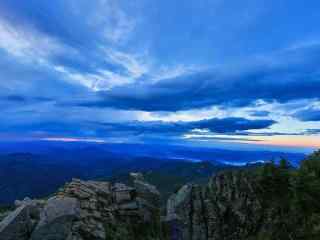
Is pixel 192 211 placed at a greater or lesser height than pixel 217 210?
lesser

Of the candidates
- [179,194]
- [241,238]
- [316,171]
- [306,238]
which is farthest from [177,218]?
[316,171]

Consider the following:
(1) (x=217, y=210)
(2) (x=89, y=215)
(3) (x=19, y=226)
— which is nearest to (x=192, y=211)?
(1) (x=217, y=210)

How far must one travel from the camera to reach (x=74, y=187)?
106 feet

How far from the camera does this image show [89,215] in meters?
28.3

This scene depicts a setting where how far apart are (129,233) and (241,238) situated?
9404 millimetres

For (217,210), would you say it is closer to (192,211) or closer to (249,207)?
(192,211)

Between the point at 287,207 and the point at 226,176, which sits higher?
the point at 226,176

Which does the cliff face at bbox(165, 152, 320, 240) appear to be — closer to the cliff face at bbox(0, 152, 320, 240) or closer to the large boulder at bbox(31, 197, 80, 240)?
the cliff face at bbox(0, 152, 320, 240)

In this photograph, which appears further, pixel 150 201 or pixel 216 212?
pixel 150 201

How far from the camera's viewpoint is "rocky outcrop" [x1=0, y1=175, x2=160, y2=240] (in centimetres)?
2562

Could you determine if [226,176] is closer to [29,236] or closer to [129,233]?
[129,233]

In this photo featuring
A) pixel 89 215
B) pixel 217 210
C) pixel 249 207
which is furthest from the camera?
pixel 217 210

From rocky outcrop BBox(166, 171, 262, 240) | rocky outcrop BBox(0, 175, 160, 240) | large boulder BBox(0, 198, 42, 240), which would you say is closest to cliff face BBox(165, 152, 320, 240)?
rocky outcrop BBox(166, 171, 262, 240)

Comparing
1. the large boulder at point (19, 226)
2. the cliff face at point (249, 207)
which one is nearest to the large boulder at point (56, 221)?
the large boulder at point (19, 226)
